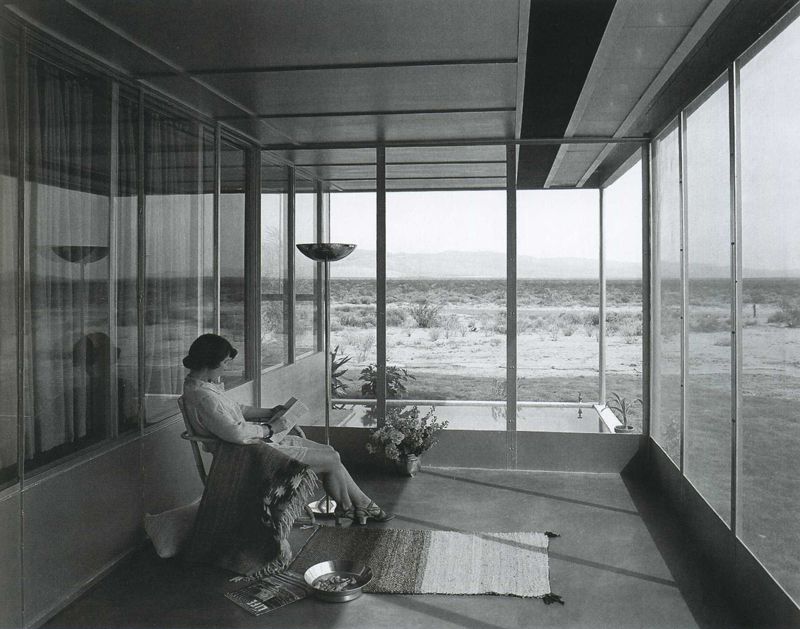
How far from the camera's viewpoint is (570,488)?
5.43 metres

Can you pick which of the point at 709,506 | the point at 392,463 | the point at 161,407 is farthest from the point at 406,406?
the point at 709,506

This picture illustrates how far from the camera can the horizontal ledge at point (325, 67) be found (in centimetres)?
398

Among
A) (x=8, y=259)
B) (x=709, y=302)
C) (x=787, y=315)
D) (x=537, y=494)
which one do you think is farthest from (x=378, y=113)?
(x=787, y=315)

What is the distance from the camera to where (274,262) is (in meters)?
6.30

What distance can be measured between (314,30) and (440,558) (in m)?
2.77

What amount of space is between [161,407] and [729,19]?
370cm

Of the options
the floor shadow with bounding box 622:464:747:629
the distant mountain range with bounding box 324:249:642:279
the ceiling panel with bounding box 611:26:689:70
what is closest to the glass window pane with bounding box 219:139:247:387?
the distant mountain range with bounding box 324:249:642:279

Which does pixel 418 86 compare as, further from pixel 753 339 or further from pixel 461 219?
pixel 753 339

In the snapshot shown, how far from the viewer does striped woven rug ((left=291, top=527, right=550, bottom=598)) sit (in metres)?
3.66

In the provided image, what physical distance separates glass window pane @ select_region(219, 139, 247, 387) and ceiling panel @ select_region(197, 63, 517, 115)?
0.81m

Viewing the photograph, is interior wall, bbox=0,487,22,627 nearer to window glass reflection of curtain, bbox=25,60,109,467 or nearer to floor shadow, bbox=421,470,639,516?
window glass reflection of curtain, bbox=25,60,109,467

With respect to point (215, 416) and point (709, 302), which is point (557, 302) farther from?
point (215, 416)

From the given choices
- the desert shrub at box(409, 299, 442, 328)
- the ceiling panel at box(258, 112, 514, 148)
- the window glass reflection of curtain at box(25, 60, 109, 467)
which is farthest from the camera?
the desert shrub at box(409, 299, 442, 328)

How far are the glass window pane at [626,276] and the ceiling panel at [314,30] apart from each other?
246 cm
